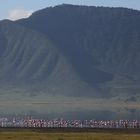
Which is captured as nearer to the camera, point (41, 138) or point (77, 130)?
point (41, 138)

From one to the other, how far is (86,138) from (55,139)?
341cm

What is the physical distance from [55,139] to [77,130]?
20849 mm

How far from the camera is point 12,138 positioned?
221 ft

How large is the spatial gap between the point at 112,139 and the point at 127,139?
5.25 feet

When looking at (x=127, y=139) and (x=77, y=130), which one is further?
(x=77, y=130)

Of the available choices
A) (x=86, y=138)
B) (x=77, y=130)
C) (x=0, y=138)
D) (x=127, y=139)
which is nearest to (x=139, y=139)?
(x=127, y=139)

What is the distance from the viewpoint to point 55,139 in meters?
66.3

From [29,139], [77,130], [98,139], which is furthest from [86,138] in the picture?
[77,130]

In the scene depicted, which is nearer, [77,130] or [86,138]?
[86,138]

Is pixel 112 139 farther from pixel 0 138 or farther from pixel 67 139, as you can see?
pixel 0 138

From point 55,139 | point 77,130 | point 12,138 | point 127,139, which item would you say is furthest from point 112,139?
point 77,130

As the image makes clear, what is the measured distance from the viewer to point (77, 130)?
285 feet

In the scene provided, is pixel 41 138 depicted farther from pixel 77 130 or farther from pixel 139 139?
pixel 77 130

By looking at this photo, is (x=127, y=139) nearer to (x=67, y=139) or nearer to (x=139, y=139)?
(x=139, y=139)
